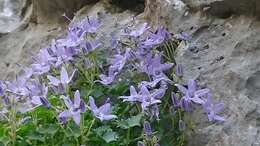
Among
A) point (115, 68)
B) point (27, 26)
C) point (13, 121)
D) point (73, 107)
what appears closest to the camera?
point (73, 107)

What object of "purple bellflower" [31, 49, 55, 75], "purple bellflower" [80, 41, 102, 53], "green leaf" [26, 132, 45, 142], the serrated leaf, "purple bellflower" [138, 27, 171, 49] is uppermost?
"purple bellflower" [80, 41, 102, 53]

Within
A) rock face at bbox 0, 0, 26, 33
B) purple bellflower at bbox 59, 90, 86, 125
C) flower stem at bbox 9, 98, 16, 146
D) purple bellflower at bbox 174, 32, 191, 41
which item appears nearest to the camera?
purple bellflower at bbox 59, 90, 86, 125

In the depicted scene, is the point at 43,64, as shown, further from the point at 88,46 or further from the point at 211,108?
the point at 211,108

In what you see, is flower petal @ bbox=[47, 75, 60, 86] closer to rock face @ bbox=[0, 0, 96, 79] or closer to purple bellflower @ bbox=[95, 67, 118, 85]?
purple bellflower @ bbox=[95, 67, 118, 85]

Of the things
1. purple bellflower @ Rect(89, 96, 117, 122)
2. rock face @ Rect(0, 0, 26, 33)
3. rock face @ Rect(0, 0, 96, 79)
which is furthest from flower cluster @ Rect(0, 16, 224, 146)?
rock face @ Rect(0, 0, 26, 33)

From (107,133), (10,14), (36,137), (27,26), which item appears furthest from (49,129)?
(10,14)
